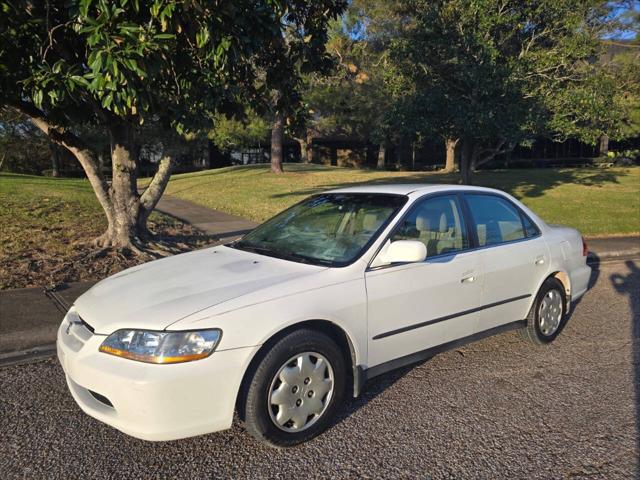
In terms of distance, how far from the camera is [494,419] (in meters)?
3.48

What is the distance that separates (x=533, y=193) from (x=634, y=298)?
1201 cm

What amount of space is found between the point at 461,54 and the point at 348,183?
816cm

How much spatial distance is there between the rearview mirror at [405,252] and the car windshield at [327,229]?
0.21 m

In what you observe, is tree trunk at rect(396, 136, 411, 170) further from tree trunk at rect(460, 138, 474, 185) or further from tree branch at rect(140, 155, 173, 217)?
tree branch at rect(140, 155, 173, 217)

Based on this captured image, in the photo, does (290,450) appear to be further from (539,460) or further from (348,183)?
(348,183)

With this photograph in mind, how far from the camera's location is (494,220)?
4500mm

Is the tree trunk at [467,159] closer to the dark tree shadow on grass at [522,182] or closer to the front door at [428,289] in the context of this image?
the dark tree shadow on grass at [522,182]

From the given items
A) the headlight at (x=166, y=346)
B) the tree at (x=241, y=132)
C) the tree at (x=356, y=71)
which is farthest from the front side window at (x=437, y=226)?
the tree at (x=241, y=132)

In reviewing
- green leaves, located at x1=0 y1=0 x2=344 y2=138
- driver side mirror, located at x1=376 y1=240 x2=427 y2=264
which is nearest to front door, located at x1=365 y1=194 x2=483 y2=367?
driver side mirror, located at x1=376 y1=240 x2=427 y2=264

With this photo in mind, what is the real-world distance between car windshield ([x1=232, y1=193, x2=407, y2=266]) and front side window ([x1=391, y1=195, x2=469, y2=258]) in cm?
15

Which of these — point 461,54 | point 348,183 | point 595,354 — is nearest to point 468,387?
point 595,354

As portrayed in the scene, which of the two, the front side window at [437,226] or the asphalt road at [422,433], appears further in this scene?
the front side window at [437,226]

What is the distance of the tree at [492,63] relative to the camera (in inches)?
514

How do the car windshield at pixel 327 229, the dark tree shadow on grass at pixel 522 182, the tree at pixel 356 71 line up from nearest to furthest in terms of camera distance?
the car windshield at pixel 327 229 → the dark tree shadow on grass at pixel 522 182 → the tree at pixel 356 71
